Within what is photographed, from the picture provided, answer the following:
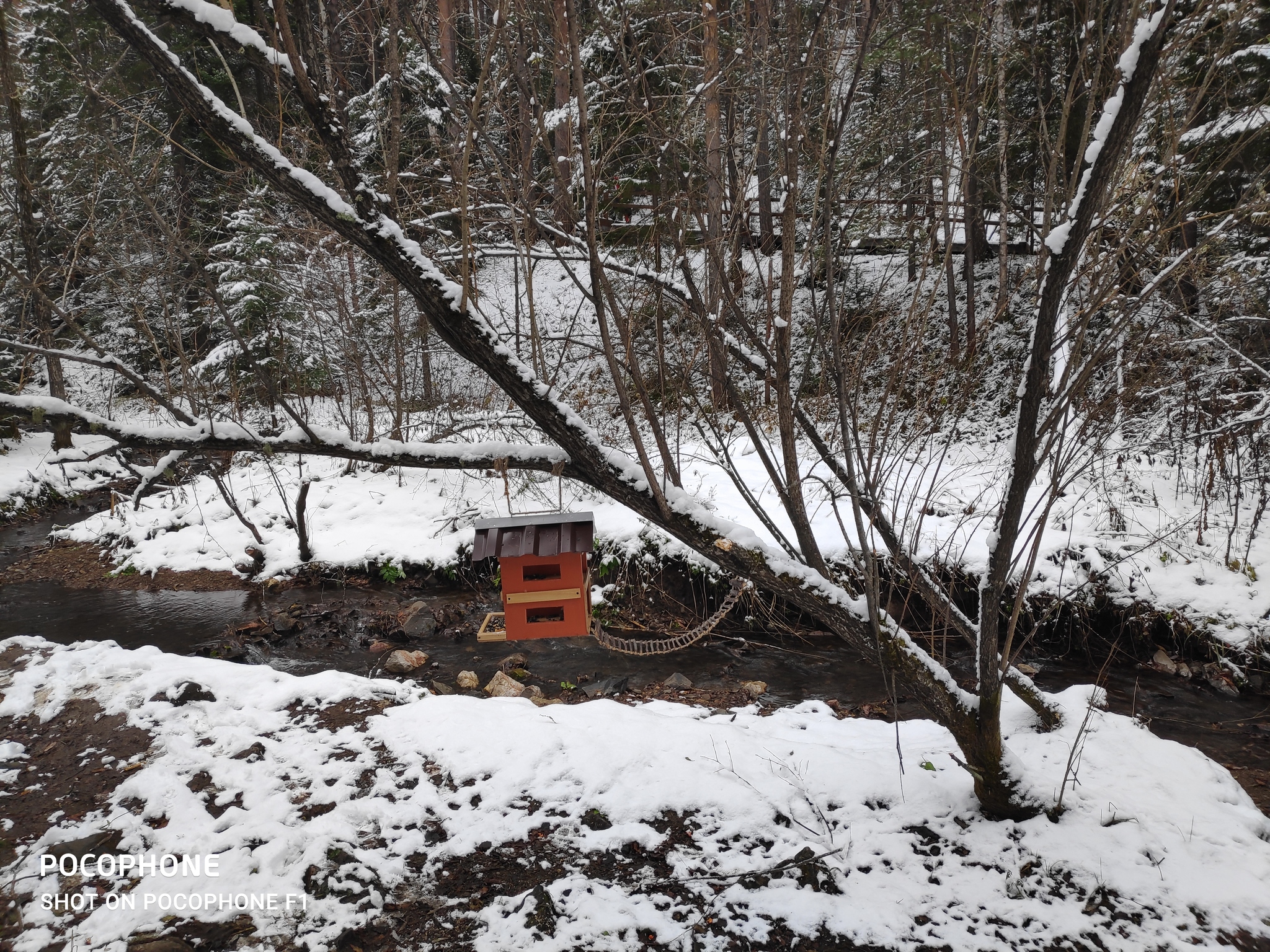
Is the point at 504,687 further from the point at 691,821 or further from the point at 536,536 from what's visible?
the point at 536,536

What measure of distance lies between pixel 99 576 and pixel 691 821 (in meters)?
9.55

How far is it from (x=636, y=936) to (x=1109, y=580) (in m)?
5.75

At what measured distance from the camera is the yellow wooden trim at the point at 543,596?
11.7ft

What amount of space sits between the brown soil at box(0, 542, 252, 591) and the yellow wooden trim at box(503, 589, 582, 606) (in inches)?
274

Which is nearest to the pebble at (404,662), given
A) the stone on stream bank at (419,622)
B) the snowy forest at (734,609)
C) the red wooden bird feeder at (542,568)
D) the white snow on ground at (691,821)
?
the snowy forest at (734,609)

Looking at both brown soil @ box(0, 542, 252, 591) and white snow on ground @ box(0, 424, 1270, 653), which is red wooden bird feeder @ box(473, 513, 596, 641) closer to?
white snow on ground @ box(0, 424, 1270, 653)

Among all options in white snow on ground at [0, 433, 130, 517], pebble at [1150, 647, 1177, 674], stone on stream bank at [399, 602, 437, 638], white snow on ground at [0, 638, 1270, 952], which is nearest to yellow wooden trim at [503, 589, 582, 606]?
white snow on ground at [0, 638, 1270, 952]

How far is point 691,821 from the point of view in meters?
3.49

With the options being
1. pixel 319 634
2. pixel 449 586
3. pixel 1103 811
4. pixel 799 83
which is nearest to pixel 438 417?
pixel 449 586

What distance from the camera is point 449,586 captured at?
28.8ft

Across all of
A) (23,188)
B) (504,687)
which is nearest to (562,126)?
(23,188)

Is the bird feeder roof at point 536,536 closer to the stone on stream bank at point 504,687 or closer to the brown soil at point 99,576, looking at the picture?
the stone on stream bank at point 504,687

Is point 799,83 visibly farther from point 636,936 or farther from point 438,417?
point 438,417

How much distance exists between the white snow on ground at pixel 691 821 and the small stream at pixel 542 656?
1.65 meters
